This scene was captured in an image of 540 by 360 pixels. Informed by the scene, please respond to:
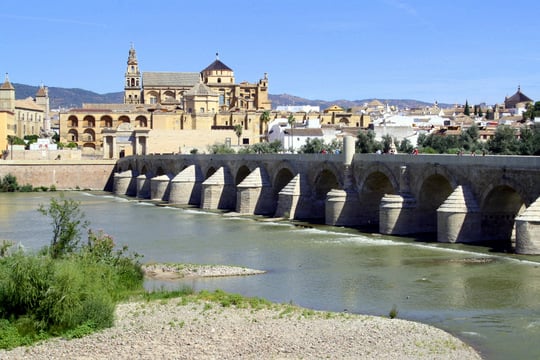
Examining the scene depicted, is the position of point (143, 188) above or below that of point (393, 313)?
above

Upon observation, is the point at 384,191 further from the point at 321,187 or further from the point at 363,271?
the point at 363,271

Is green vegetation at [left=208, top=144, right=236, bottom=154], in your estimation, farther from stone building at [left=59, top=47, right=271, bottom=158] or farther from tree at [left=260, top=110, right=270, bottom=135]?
Result: tree at [left=260, top=110, right=270, bottom=135]

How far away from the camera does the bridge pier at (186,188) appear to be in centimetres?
6062

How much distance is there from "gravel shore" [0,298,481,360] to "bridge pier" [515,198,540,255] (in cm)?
989

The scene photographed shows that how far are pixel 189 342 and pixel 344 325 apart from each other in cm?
354

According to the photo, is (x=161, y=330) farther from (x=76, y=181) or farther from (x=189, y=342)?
(x=76, y=181)

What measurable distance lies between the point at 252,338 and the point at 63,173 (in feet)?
207

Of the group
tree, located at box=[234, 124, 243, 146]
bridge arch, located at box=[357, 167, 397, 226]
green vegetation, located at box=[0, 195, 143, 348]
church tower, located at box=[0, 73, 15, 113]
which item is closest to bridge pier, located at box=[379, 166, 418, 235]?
bridge arch, located at box=[357, 167, 397, 226]

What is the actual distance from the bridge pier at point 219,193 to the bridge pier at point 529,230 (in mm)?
27367

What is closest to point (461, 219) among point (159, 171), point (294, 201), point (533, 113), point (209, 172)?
point (294, 201)

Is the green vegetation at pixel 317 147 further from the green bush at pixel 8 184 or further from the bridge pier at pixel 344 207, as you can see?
the bridge pier at pixel 344 207

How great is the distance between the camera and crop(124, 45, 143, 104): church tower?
410 feet

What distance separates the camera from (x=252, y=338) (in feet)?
63.4

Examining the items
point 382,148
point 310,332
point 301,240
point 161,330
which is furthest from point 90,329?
point 382,148
